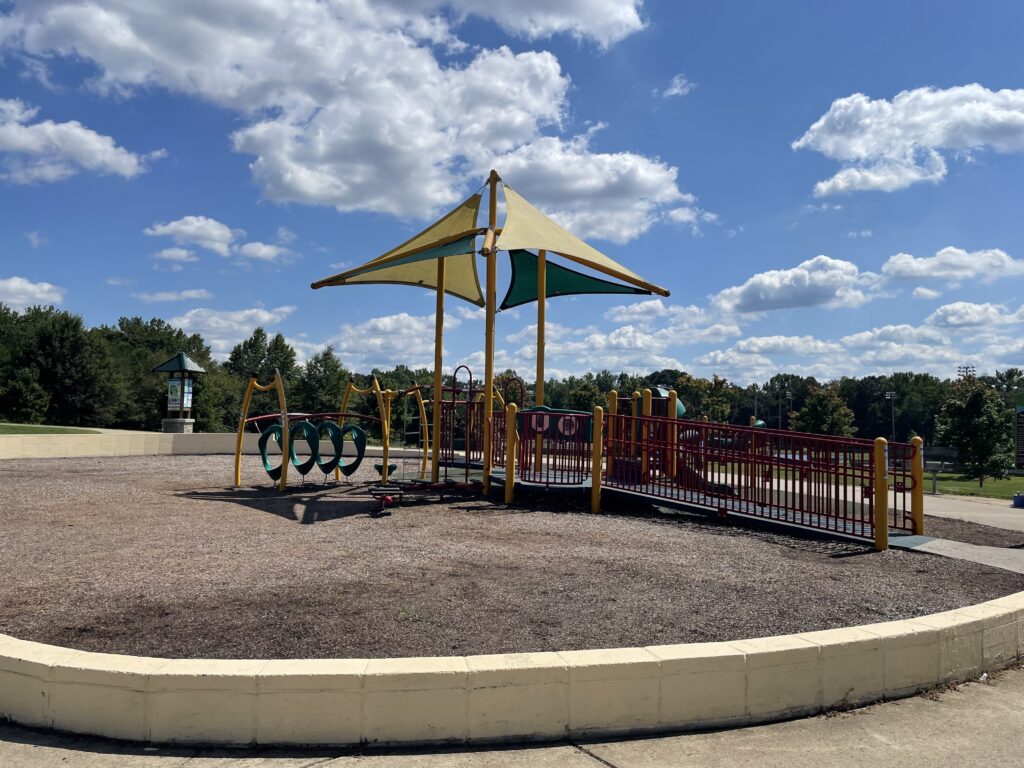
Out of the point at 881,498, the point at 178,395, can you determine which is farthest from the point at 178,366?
the point at 881,498

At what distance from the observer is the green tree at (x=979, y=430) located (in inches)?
1252

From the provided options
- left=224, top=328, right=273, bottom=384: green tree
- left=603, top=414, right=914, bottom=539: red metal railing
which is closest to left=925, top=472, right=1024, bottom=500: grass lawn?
left=603, top=414, right=914, bottom=539: red metal railing

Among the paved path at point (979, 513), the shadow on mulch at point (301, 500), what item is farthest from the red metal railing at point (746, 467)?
the shadow on mulch at point (301, 500)

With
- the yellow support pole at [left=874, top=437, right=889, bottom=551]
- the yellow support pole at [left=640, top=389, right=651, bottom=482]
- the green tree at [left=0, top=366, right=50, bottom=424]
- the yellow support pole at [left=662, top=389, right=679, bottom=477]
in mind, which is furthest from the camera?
the green tree at [left=0, top=366, right=50, bottom=424]

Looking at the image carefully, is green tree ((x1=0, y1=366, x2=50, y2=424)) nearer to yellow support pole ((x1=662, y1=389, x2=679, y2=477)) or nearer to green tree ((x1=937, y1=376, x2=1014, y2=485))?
yellow support pole ((x1=662, y1=389, x2=679, y2=477))

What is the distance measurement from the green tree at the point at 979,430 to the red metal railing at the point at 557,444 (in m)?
27.2

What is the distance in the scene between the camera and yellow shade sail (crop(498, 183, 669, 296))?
1165 cm

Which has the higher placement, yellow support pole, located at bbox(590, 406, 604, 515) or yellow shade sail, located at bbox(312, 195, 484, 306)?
yellow shade sail, located at bbox(312, 195, 484, 306)

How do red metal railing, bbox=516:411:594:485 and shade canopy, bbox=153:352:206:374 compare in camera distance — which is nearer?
red metal railing, bbox=516:411:594:485

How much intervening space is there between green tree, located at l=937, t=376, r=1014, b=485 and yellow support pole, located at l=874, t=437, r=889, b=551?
2773 centimetres

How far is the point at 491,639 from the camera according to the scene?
15.8 feet

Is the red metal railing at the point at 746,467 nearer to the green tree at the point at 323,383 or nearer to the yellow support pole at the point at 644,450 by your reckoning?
the yellow support pole at the point at 644,450

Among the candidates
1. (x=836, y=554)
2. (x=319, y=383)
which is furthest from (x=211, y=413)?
(x=836, y=554)

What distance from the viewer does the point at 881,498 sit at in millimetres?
8430
